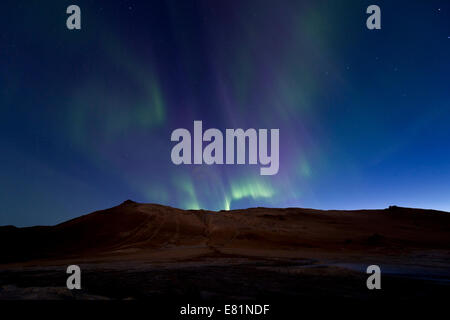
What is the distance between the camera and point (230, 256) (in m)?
12.9

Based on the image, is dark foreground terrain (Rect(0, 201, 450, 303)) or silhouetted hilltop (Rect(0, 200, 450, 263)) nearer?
dark foreground terrain (Rect(0, 201, 450, 303))

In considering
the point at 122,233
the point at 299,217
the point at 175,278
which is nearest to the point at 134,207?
the point at 122,233

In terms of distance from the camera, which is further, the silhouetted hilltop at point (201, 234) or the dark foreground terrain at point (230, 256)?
the silhouetted hilltop at point (201, 234)

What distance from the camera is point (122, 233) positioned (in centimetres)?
2281

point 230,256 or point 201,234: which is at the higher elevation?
point 230,256

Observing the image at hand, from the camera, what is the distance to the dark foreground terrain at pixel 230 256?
534 cm

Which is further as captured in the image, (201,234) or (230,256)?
(201,234)

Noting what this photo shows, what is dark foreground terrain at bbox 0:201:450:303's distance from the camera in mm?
5344

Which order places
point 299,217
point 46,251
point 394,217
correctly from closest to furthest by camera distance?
point 46,251 < point 299,217 < point 394,217
